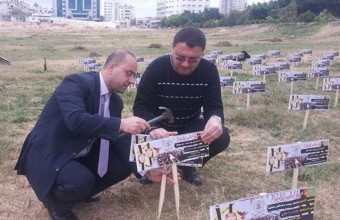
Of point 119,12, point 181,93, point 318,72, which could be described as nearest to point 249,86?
point 318,72

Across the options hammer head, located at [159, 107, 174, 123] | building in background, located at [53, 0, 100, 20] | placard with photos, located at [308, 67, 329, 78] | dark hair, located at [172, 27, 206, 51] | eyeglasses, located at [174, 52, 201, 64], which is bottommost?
placard with photos, located at [308, 67, 329, 78]

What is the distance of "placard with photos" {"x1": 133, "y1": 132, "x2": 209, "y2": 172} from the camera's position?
3.09m

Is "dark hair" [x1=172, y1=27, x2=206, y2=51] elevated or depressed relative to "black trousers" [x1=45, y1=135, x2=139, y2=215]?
elevated

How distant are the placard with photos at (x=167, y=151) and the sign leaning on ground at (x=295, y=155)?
547mm

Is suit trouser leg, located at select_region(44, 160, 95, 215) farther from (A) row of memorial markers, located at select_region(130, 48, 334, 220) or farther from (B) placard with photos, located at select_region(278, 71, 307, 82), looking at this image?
(B) placard with photos, located at select_region(278, 71, 307, 82)

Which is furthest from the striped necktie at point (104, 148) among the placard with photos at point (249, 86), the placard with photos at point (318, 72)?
the placard with photos at point (318, 72)

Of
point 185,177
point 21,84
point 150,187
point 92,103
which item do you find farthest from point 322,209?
point 21,84

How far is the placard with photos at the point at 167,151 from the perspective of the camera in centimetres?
309

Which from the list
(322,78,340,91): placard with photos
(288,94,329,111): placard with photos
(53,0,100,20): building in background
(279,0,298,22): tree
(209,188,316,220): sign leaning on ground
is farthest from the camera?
(53,0,100,20): building in background

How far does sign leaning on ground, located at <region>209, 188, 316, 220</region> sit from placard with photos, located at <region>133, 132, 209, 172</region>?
87 cm

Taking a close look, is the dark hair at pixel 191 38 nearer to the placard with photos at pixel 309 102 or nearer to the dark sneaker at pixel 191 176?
the dark sneaker at pixel 191 176

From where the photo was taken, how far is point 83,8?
6014 inches

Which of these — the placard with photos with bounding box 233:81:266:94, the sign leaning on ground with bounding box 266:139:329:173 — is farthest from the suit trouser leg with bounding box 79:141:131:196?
the placard with photos with bounding box 233:81:266:94

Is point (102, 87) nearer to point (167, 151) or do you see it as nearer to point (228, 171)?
point (167, 151)
